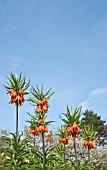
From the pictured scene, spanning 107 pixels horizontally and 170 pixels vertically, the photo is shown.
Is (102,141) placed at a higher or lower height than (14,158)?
higher

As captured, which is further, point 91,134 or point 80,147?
point 80,147

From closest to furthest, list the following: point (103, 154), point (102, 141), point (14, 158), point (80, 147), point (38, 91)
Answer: point (14, 158) → point (38, 91) → point (80, 147) → point (103, 154) → point (102, 141)

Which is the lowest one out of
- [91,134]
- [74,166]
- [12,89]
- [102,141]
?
[74,166]

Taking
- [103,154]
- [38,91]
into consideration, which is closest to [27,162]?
[38,91]

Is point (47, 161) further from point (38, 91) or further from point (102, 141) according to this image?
point (102, 141)

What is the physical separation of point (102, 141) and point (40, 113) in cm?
4015

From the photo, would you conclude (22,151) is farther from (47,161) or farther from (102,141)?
(102,141)

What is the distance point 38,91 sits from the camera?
20.4 meters

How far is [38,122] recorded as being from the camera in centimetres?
1970

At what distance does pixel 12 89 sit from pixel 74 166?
5.37 metres

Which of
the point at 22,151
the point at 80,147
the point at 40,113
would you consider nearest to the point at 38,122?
the point at 40,113

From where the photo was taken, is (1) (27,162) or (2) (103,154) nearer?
(1) (27,162)

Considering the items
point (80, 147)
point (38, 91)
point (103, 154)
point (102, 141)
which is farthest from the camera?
point (102, 141)

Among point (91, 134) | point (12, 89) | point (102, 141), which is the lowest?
point (91, 134)
